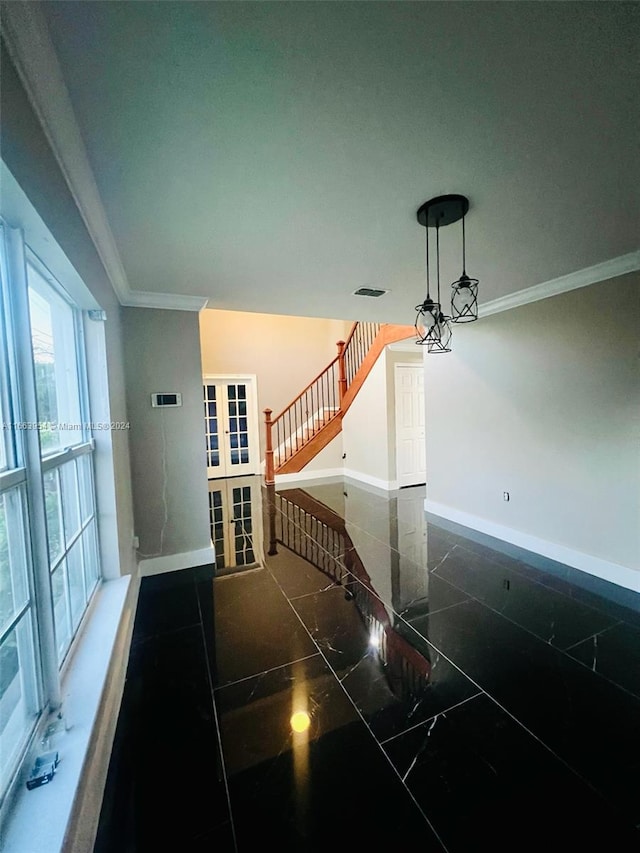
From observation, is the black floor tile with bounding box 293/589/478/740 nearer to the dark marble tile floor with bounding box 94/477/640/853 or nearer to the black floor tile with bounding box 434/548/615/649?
the dark marble tile floor with bounding box 94/477/640/853

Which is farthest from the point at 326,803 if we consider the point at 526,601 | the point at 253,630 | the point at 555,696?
the point at 526,601

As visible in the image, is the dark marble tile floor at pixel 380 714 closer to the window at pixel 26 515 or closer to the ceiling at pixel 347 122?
the window at pixel 26 515

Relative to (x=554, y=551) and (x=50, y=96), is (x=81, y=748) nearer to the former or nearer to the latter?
(x=50, y=96)

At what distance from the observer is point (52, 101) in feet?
3.25

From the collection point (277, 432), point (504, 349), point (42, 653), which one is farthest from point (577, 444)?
point (277, 432)

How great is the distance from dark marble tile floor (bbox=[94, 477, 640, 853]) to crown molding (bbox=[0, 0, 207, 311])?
2.27 meters

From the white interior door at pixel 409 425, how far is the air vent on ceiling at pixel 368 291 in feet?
8.40

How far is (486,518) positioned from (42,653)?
3672 millimetres

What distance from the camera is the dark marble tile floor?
3.69 ft

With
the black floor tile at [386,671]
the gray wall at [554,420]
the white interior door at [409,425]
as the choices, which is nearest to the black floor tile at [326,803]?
the black floor tile at [386,671]

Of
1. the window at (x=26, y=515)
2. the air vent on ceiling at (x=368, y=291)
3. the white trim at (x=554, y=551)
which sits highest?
the air vent on ceiling at (x=368, y=291)

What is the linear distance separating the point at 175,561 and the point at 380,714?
6.87 feet

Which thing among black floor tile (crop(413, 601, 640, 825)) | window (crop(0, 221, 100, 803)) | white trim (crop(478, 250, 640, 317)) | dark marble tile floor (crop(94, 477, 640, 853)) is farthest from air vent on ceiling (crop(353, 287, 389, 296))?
black floor tile (crop(413, 601, 640, 825))

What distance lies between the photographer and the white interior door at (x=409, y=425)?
549 cm
